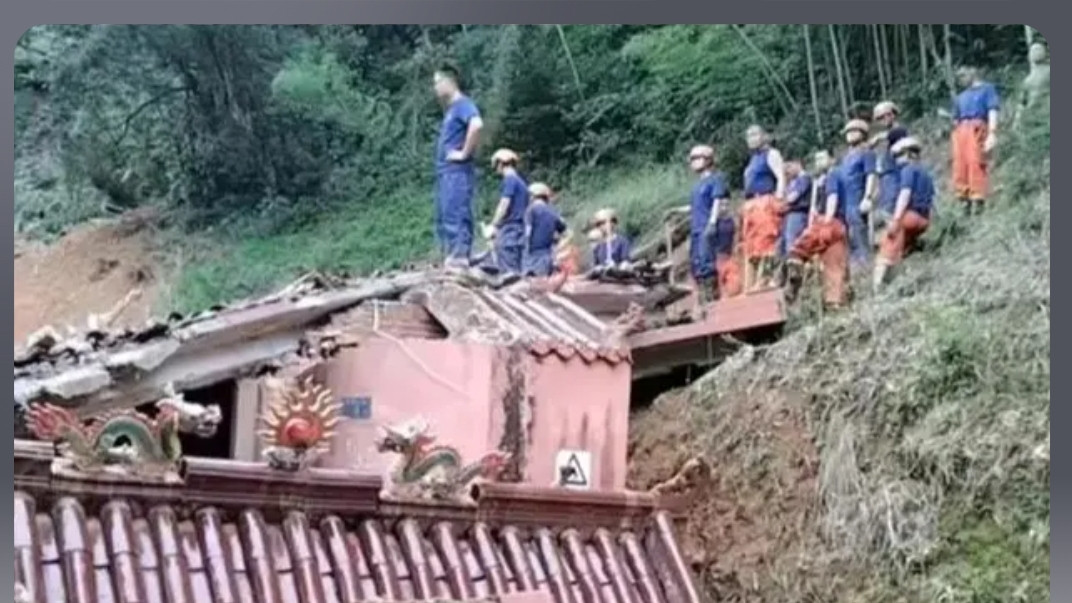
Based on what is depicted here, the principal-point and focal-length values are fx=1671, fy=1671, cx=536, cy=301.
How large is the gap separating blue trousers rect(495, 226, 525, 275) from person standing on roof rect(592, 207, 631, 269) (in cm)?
9

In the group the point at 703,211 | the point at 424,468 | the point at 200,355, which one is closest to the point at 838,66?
the point at 703,211

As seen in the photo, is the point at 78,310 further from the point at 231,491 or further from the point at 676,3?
the point at 676,3

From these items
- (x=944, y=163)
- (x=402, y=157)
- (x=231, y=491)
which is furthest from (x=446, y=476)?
(x=944, y=163)

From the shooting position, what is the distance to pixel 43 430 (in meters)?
1.78

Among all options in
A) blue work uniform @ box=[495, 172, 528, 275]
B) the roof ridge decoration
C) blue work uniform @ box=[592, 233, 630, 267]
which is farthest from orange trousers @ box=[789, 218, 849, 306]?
the roof ridge decoration

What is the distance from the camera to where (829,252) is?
2033 mm

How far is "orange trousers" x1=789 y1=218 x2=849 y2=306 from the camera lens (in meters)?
2.03

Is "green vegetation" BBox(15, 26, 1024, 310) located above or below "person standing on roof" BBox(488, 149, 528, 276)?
above

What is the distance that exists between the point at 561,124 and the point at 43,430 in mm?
693

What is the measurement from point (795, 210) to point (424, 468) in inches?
21.7

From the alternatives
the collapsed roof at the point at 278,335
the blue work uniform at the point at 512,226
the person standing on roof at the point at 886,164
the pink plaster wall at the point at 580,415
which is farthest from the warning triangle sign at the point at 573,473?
the person standing on roof at the point at 886,164

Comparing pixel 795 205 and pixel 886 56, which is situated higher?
pixel 886 56

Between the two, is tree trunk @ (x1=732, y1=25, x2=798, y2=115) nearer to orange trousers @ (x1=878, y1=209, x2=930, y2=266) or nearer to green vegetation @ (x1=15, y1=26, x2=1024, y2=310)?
green vegetation @ (x1=15, y1=26, x2=1024, y2=310)

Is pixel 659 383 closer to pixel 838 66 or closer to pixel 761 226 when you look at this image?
pixel 761 226
